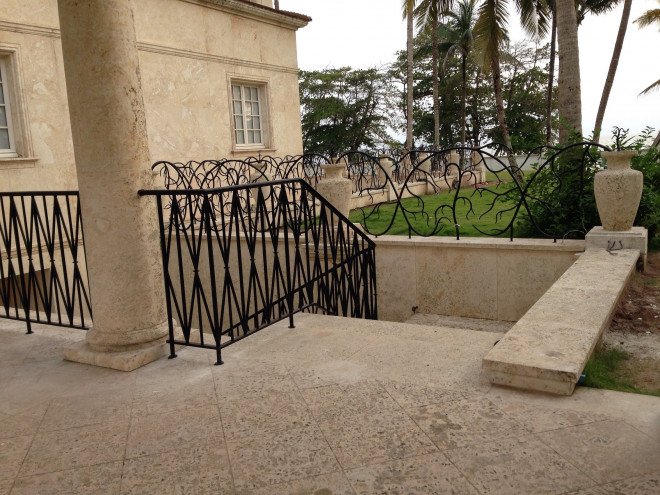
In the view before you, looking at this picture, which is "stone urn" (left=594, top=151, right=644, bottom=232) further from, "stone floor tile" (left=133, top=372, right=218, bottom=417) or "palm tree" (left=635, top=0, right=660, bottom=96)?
"palm tree" (left=635, top=0, right=660, bottom=96)

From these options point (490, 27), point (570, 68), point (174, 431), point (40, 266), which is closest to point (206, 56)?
point (40, 266)

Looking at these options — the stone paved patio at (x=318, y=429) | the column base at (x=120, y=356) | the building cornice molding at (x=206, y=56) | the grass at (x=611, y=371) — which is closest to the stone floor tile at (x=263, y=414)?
the stone paved patio at (x=318, y=429)

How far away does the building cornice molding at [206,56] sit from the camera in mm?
11336

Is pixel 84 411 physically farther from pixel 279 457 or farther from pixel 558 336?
pixel 558 336

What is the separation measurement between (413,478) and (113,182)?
101 inches

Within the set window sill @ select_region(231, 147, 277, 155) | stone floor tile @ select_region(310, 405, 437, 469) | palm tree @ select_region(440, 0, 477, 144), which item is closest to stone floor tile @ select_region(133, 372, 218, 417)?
stone floor tile @ select_region(310, 405, 437, 469)

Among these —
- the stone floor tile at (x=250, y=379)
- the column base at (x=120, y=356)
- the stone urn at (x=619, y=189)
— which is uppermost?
the stone urn at (x=619, y=189)

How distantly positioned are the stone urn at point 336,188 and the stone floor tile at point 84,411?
14.2ft

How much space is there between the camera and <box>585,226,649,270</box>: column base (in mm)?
5876

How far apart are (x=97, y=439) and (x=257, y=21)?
42.4 feet

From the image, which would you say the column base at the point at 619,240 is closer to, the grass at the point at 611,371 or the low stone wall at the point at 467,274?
the low stone wall at the point at 467,274

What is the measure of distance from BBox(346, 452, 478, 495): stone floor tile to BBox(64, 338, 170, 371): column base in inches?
76.3

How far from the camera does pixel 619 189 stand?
5.75 meters

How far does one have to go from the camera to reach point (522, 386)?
3.10m
